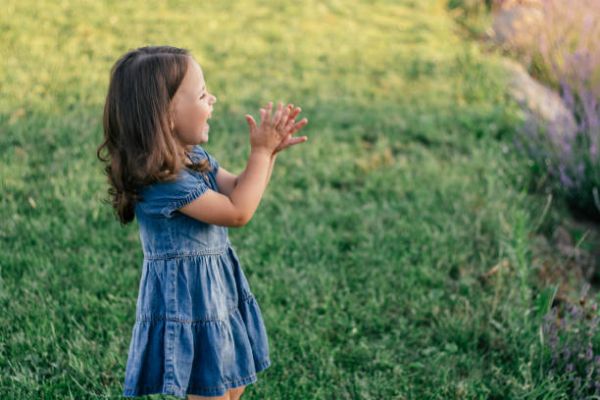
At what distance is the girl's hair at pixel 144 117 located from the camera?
1968 mm

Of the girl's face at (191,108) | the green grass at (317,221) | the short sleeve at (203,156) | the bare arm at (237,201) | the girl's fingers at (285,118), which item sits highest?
the girl's face at (191,108)

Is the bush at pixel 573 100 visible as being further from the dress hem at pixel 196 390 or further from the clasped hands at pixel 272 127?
the dress hem at pixel 196 390

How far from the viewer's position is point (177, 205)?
2.02 meters

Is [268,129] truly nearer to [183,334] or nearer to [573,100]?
[183,334]

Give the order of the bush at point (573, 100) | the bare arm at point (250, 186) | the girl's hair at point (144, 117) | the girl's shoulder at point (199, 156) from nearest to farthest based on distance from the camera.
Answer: the girl's hair at point (144, 117), the bare arm at point (250, 186), the girl's shoulder at point (199, 156), the bush at point (573, 100)

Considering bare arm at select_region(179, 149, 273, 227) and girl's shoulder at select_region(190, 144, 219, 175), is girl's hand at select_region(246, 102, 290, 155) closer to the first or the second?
bare arm at select_region(179, 149, 273, 227)

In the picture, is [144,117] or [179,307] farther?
[179,307]

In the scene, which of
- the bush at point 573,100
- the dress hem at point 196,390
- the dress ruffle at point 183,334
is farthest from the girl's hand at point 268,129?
the bush at point 573,100

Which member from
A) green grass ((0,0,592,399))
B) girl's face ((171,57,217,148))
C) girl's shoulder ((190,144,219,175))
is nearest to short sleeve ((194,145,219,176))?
girl's shoulder ((190,144,219,175))

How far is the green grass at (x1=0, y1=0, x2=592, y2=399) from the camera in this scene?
2912 millimetres

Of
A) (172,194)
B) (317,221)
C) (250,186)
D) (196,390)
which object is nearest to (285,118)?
(250,186)

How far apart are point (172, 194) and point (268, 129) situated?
1.17 feet

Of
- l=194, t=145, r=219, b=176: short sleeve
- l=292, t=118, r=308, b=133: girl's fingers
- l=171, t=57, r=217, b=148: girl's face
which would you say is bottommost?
l=194, t=145, r=219, b=176: short sleeve

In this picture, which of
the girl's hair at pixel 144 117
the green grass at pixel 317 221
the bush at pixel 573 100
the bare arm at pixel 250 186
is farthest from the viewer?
the bush at pixel 573 100
